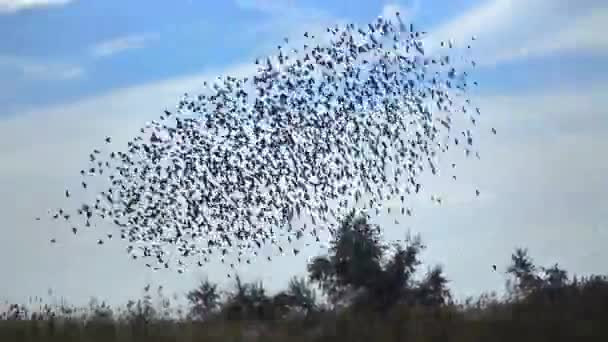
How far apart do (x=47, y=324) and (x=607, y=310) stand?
892cm

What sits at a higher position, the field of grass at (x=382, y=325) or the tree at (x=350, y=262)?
the tree at (x=350, y=262)

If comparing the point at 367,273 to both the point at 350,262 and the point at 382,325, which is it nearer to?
the point at 350,262

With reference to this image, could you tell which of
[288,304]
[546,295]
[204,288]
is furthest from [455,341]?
[204,288]

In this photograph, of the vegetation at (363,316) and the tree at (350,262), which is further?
the tree at (350,262)

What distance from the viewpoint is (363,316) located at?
53.8 ft

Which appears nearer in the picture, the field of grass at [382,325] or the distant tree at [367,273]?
the field of grass at [382,325]

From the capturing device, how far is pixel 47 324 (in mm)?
18047

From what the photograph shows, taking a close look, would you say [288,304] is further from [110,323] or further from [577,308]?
[577,308]

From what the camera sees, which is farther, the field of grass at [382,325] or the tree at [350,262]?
the tree at [350,262]

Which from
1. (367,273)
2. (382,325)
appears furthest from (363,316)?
(367,273)

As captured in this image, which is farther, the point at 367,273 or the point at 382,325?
the point at 367,273

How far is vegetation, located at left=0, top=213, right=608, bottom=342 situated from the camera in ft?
49.1

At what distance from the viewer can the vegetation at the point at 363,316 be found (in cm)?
1496

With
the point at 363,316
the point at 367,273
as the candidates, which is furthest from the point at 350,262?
the point at 363,316
